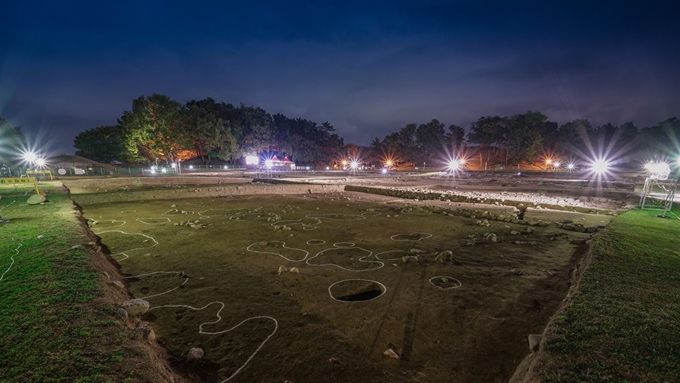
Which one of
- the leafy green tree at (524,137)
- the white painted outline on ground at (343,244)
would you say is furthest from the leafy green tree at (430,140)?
the white painted outline on ground at (343,244)

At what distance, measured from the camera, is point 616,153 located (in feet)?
222

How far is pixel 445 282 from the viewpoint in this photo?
5617 millimetres

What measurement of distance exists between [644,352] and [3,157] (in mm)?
69849

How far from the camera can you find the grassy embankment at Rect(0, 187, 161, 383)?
2516mm

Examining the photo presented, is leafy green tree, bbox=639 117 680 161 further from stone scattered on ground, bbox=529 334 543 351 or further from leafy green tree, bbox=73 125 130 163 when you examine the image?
leafy green tree, bbox=73 125 130 163

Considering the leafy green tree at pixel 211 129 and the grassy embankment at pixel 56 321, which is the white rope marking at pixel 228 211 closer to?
the grassy embankment at pixel 56 321

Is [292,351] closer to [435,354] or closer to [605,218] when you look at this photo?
[435,354]

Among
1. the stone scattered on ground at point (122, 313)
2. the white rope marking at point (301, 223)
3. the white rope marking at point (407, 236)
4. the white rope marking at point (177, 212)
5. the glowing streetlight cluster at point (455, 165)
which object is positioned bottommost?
the white rope marking at point (407, 236)

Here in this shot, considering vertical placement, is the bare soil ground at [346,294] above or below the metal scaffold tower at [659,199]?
below

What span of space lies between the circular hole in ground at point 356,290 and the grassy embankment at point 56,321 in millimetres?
3149

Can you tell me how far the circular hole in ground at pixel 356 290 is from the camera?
5.08 meters

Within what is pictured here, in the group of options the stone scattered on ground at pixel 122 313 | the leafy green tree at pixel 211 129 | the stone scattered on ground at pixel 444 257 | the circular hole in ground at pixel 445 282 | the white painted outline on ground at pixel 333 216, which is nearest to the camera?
the stone scattered on ground at pixel 122 313

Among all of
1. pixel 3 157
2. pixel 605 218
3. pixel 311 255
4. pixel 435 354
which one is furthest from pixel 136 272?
pixel 3 157

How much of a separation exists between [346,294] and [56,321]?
3.93 metres
